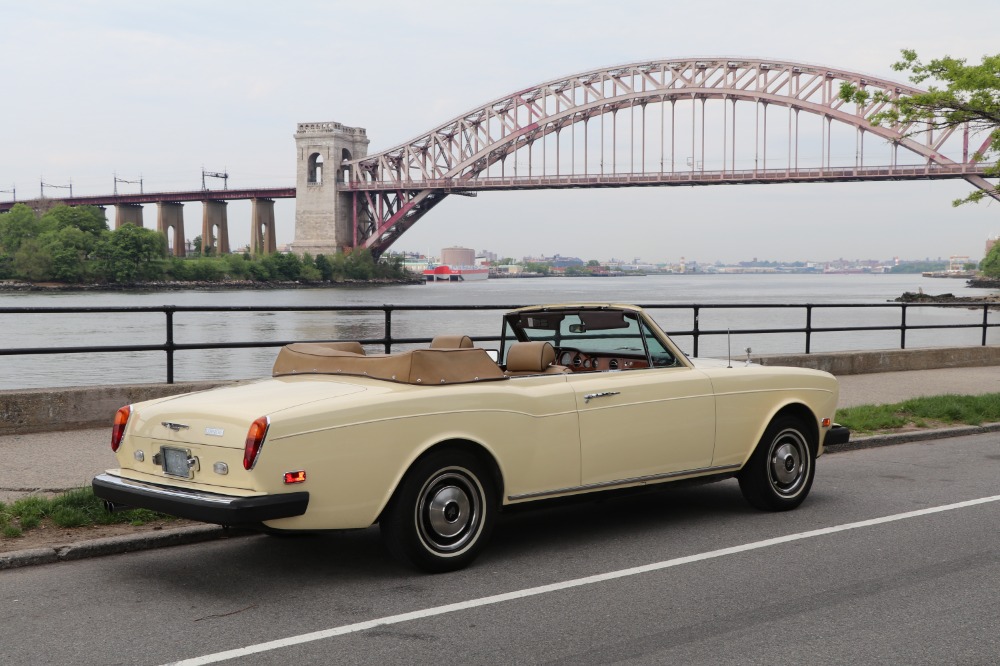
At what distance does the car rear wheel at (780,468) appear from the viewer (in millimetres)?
7094

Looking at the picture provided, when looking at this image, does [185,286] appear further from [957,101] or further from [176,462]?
[176,462]

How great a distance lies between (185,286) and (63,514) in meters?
119

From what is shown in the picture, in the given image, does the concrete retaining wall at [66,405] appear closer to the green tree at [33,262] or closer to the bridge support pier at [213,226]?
the green tree at [33,262]

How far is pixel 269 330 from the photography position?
56.2 metres

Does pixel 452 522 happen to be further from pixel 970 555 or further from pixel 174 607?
pixel 970 555

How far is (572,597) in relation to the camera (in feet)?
17.0

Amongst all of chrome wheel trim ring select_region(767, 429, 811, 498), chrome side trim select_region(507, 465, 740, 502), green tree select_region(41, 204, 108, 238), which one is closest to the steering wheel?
chrome side trim select_region(507, 465, 740, 502)

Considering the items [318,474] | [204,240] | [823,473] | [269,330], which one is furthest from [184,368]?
[204,240]

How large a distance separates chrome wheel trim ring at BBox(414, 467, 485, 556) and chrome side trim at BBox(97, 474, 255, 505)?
944mm

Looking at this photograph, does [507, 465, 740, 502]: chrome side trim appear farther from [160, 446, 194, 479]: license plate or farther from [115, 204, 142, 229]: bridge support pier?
[115, 204, 142, 229]: bridge support pier

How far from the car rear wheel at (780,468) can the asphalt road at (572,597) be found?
0.50 ft

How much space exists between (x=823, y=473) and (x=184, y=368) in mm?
30865

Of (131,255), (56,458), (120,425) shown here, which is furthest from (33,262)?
(120,425)

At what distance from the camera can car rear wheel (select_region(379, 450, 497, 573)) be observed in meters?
5.41
